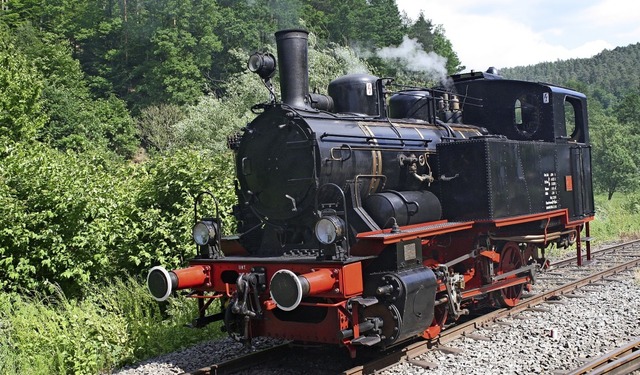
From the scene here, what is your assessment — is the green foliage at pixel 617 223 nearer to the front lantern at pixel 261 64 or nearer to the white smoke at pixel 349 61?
the white smoke at pixel 349 61

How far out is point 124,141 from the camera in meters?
38.0

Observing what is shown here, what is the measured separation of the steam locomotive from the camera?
238 inches

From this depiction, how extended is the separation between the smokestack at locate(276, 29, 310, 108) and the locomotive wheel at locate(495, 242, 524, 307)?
372cm

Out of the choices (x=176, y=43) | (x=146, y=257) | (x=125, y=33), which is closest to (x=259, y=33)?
(x=176, y=43)

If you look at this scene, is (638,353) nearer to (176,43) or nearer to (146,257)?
(146,257)

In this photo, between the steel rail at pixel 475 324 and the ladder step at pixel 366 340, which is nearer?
the ladder step at pixel 366 340

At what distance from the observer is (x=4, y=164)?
869cm

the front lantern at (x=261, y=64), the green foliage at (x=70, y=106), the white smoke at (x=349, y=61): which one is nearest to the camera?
the front lantern at (x=261, y=64)

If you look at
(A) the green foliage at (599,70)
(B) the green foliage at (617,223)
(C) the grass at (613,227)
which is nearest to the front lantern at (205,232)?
(C) the grass at (613,227)

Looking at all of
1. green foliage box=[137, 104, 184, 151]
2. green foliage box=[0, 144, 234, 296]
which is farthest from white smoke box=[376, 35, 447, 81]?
green foliage box=[137, 104, 184, 151]

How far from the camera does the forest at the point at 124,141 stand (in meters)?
7.88

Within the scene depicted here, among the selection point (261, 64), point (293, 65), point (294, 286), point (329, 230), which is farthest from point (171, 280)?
point (293, 65)

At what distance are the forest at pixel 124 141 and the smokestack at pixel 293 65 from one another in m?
2.98

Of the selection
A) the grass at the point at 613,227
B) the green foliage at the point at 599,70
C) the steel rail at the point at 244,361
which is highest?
the green foliage at the point at 599,70
